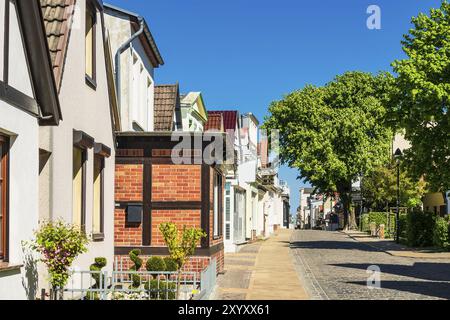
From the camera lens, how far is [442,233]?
1277 inches

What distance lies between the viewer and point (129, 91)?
755 inches

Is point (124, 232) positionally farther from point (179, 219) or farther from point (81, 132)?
point (81, 132)

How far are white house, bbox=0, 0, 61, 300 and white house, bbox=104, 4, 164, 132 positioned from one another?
342 inches

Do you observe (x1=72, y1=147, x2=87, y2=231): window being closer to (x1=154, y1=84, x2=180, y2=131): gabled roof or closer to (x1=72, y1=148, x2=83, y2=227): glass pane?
(x1=72, y1=148, x2=83, y2=227): glass pane

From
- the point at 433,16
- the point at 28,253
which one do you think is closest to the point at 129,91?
the point at 28,253

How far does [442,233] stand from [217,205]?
54.1 ft

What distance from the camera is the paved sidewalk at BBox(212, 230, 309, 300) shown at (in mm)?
14703

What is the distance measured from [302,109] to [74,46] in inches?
1866

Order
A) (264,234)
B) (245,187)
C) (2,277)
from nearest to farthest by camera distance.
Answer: (2,277)
(245,187)
(264,234)

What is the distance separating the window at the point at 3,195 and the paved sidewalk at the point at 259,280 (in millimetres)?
5759

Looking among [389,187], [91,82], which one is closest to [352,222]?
[389,187]

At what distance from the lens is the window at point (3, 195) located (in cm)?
908

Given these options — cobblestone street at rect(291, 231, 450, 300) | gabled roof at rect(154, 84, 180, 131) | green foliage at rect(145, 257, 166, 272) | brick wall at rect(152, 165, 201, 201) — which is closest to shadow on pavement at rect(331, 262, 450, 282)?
cobblestone street at rect(291, 231, 450, 300)
